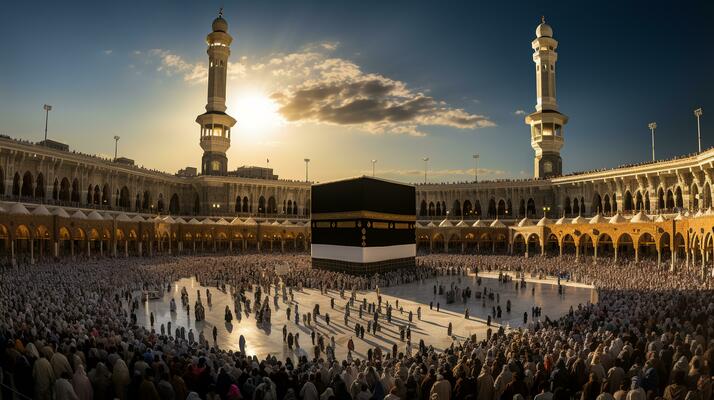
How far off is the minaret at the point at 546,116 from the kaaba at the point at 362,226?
2206cm

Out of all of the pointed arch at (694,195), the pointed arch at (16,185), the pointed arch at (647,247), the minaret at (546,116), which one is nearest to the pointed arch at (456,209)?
the minaret at (546,116)

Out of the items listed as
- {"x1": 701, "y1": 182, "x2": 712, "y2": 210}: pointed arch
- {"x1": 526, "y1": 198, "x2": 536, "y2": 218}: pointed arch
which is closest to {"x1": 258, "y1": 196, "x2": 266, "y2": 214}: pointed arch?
{"x1": 526, "y1": 198, "x2": 536, "y2": 218}: pointed arch

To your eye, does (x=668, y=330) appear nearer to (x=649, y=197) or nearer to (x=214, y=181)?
(x=649, y=197)

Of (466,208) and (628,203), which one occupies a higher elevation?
(628,203)

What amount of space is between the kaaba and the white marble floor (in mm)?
4422

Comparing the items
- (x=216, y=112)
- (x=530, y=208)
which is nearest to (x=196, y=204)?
(x=216, y=112)

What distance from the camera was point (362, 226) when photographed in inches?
1089

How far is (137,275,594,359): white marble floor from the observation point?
13469 mm

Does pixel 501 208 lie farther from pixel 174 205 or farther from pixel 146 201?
pixel 146 201

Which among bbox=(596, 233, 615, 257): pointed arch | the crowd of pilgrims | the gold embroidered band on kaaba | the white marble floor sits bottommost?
the white marble floor

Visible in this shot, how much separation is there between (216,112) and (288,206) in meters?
13.4

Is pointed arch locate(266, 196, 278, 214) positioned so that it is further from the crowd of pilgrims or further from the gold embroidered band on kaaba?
the crowd of pilgrims

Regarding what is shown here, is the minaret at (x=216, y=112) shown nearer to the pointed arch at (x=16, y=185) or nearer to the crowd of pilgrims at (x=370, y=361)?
the pointed arch at (x=16, y=185)

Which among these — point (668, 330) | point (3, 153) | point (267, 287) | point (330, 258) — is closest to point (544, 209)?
point (330, 258)
